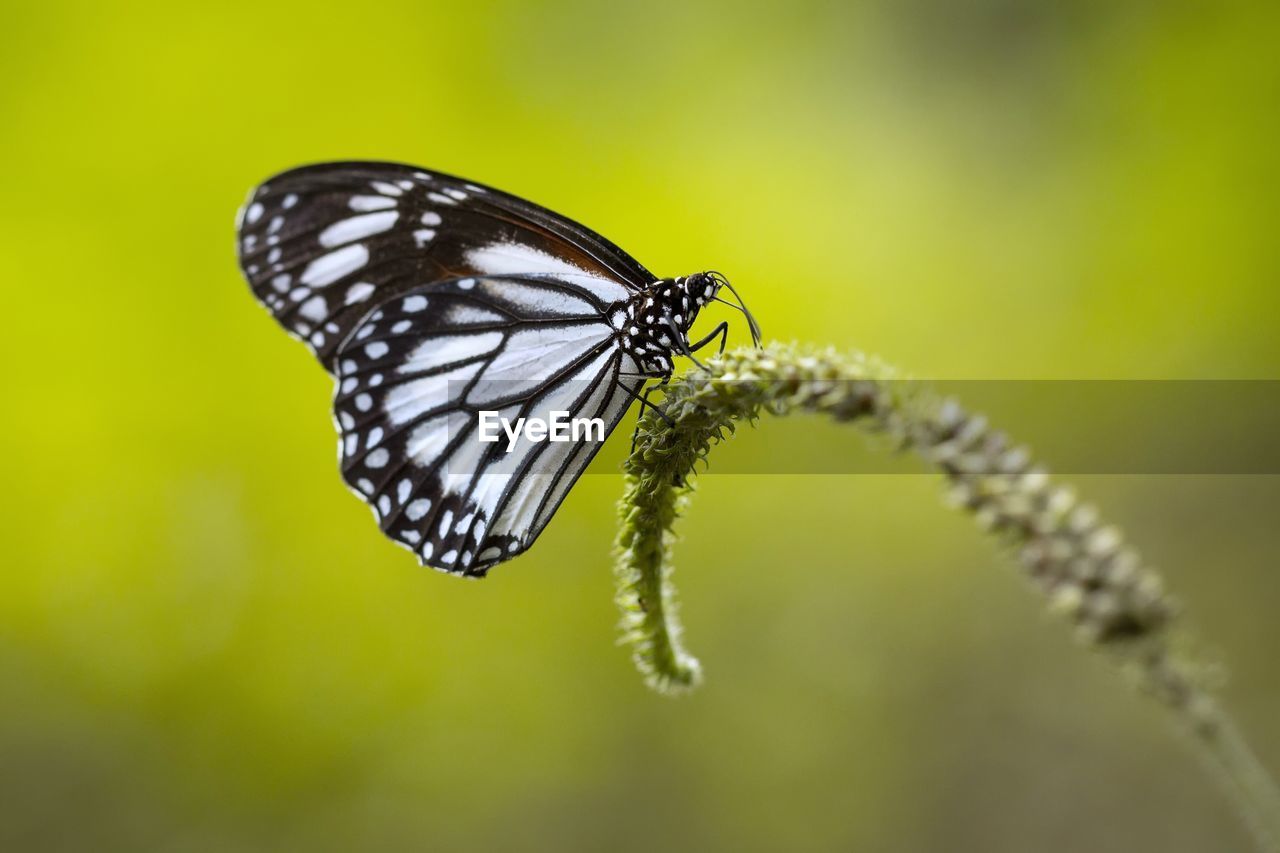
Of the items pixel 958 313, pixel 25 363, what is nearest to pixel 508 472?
pixel 25 363

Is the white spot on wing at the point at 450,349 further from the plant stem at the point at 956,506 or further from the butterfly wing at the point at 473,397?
the plant stem at the point at 956,506

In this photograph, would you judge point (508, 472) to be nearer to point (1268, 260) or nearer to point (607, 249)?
point (607, 249)

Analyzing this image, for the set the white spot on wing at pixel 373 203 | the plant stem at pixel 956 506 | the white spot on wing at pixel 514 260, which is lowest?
the plant stem at pixel 956 506

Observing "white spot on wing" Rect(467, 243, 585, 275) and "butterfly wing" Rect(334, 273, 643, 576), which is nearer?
"butterfly wing" Rect(334, 273, 643, 576)

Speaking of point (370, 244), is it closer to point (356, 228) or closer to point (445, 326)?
point (356, 228)

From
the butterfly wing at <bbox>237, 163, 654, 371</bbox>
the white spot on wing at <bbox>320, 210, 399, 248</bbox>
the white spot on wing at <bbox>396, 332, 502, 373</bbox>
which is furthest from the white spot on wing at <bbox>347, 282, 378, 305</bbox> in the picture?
the white spot on wing at <bbox>396, 332, 502, 373</bbox>

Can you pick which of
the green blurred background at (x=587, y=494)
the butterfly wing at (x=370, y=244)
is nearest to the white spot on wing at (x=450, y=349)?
the butterfly wing at (x=370, y=244)

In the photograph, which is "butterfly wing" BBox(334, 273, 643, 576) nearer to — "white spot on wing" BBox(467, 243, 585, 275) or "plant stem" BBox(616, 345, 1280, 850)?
"white spot on wing" BBox(467, 243, 585, 275)

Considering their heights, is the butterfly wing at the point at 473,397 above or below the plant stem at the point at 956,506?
above
